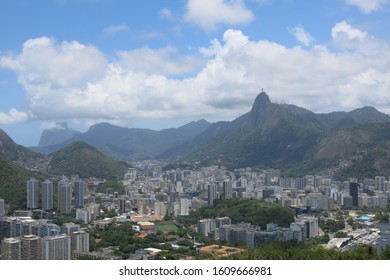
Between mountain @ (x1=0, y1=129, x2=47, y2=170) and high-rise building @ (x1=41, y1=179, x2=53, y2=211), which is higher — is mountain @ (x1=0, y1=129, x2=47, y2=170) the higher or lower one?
the higher one

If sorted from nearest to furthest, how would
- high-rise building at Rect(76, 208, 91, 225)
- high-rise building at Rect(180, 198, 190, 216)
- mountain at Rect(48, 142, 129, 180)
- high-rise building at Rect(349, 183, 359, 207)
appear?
high-rise building at Rect(76, 208, 91, 225) < high-rise building at Rect(180, 198, 190, 216) < high-rise building at Rect(349, 183, 359, 207) < mountain at Rect(48, 142, 129, 180)

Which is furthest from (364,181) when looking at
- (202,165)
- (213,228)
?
(202,165)

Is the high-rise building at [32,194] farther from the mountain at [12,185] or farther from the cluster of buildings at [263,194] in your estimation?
the cluster of buildings at [263,194]

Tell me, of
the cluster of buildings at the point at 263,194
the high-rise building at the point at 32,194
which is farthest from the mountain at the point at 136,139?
the high-rise building at the point at 32,194

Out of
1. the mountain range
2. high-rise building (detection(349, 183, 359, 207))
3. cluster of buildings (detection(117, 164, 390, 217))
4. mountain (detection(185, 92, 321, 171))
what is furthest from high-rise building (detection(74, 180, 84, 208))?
mountain (detection(185, 92, 321, 171))

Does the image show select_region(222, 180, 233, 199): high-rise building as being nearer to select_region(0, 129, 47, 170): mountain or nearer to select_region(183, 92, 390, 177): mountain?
select_region(183, 92, 390, 177): mountain

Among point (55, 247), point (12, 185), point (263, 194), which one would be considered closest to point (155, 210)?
point (12, 185)
